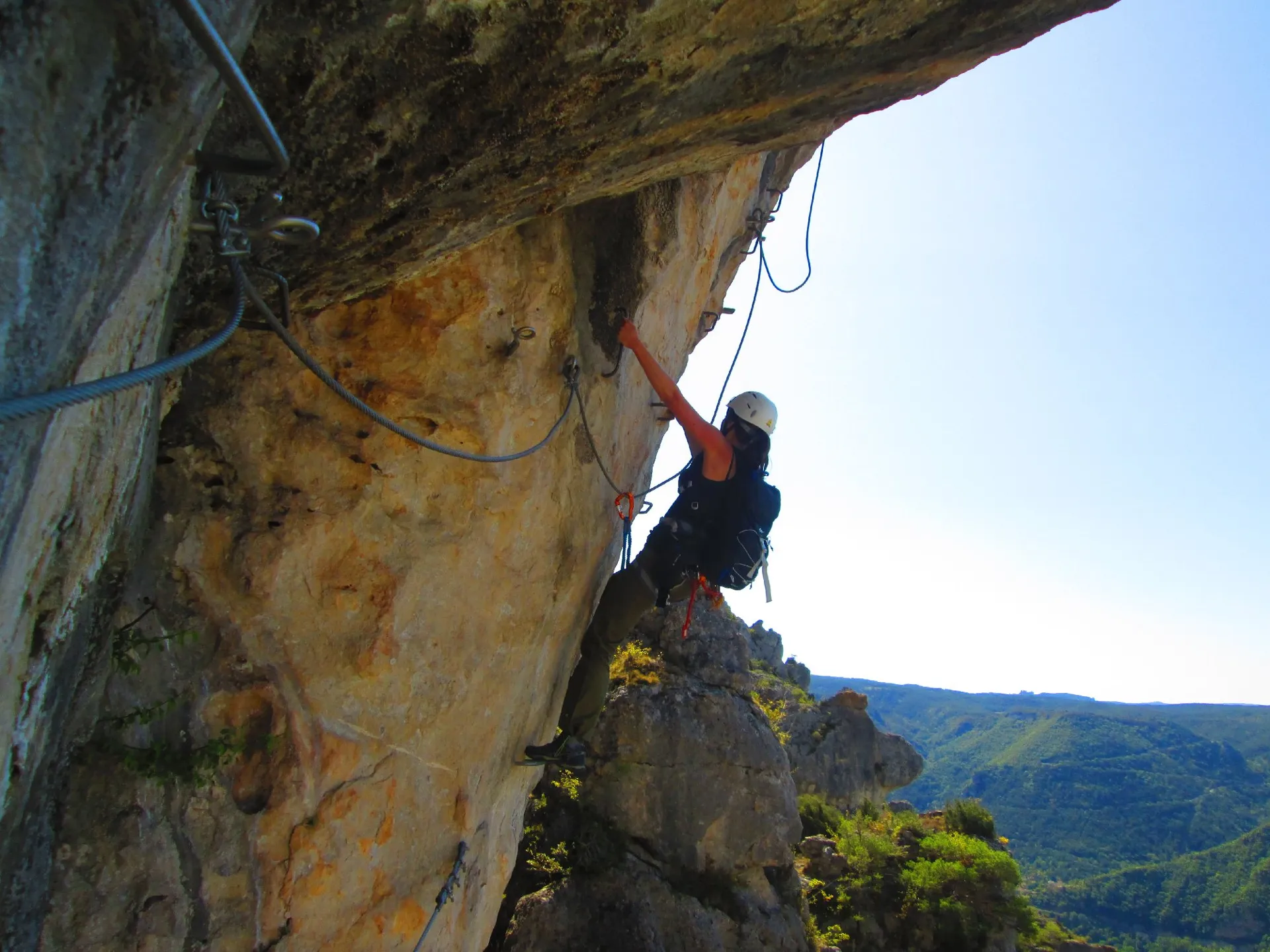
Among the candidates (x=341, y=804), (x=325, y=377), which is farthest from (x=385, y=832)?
(x=325, y=377)

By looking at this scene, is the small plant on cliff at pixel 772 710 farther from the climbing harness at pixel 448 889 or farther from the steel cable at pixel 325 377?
the steel cable at pixel 325 377

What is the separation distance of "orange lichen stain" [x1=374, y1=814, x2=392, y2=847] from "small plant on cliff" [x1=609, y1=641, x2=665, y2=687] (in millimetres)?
7019

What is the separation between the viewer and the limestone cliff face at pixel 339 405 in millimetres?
1837

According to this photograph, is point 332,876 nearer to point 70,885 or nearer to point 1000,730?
point 70,885

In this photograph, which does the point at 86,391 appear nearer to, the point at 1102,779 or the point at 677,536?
the point at 677,536

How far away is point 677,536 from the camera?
6.26 meters

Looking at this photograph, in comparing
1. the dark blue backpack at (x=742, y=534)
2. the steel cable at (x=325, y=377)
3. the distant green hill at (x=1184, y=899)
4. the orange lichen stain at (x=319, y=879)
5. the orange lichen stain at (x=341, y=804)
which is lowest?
the distant green hill at (x=1184, y=899)

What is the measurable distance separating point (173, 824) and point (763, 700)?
18556mm

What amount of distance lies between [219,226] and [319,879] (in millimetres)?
3048

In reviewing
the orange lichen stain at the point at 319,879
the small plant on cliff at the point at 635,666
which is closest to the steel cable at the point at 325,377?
the orange lichen stain at the point at 319,879

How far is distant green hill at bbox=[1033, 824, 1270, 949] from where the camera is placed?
7200 centimetres

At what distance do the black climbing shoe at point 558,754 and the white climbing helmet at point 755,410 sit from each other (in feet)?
9.24

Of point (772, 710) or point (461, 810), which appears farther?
point (772, 710)

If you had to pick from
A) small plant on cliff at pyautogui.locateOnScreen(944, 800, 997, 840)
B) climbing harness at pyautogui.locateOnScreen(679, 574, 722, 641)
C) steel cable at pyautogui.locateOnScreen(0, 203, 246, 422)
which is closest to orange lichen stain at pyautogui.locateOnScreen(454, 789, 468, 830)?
climbing harness at pyautogui.locateOnScreen(679, 574, 722, 641)
